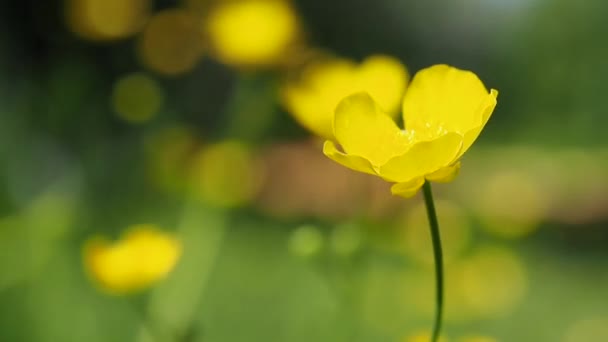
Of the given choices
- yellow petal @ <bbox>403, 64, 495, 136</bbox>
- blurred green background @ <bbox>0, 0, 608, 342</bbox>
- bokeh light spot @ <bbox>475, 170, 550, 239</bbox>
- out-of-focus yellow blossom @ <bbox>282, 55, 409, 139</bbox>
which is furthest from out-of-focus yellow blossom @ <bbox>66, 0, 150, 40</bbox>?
yellow petal @ <bbox>403, 64, 495, 136</bbox>

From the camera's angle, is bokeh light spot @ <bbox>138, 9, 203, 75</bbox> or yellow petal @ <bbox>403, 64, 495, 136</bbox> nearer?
yellow petal @ <bbox>403, 64, 495, 136</bbox>

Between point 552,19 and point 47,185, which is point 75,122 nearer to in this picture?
point 47,185

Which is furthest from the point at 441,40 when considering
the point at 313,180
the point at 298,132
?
the point at 313,180

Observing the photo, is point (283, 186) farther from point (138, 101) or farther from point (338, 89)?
point (338, 89)

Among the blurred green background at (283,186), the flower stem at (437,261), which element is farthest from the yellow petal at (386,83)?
the flower stem at (437,261)

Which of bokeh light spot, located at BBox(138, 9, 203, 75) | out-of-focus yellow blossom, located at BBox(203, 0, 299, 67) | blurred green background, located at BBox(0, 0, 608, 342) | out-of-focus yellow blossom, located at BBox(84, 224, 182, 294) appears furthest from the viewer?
bokeh light spot, located at BBox(138, 9, 203, 75)

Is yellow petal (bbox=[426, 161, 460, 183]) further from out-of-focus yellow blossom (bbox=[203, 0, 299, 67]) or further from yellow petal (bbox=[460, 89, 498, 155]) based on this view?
out-of-focus yellow blossom (bbox=[203, 0, 299, 67])

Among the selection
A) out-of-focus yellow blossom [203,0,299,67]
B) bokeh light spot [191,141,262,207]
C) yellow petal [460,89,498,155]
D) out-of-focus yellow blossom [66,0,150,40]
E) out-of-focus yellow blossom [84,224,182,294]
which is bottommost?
out-of-focus yellow blossom [66,0,150,40]

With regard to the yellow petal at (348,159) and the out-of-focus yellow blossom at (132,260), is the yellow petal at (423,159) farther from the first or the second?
the out-of-focus yellow blossom at (132,260)
